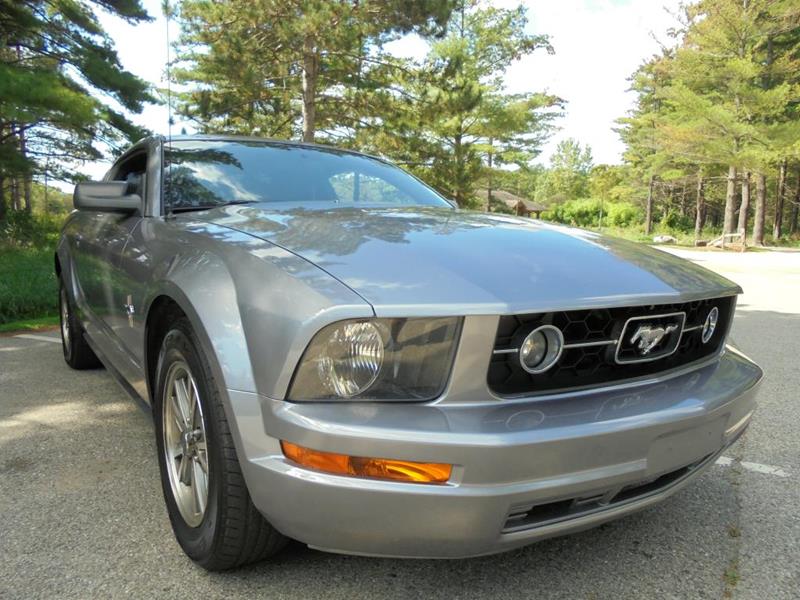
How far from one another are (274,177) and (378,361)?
1.62m

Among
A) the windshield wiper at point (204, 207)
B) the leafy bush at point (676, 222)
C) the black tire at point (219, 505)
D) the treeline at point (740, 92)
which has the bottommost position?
the black tire at point (219, 505)

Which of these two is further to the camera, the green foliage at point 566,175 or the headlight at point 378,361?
the green foliage at point 566,175

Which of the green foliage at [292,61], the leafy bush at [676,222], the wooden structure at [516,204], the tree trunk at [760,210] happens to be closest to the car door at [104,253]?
the green foliage at [292,61]

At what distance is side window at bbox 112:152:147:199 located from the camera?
9.23 ft

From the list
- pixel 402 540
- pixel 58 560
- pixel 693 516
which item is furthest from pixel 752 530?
pixel 58 560

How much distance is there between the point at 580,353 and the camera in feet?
5.28

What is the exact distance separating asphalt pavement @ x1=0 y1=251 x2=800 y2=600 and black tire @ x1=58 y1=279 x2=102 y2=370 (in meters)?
1.05

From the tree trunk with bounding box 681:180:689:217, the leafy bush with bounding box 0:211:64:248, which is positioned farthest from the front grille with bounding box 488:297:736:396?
the tree trunk with bounding box 681:180:689:217

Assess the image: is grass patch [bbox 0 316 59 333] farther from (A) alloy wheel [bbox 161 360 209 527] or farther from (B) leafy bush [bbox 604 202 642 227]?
(B) leafy bush [bbox 604 202 642 227]

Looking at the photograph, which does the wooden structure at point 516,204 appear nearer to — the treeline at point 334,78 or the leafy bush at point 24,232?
the treeline at point 334,78

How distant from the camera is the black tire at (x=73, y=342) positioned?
3.98m

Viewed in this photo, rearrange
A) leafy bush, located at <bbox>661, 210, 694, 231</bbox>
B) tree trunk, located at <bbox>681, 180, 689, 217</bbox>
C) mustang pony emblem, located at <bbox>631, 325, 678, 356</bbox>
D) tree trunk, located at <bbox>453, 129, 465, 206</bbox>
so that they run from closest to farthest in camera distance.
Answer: mustang pony emblem, located at <bbox>631, 325, 678, 356</bbox> → tree trunk, located at <bbox>453, 129, 465, 206</bbox> → leafy bush, located at <bbox>661, 210, 694, 231</bbox> → tree trunk, located at <bbox>681, 180, 689, 217</bbox>

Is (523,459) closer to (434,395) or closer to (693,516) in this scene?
(434,395)

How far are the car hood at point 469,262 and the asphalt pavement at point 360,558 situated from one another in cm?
84
